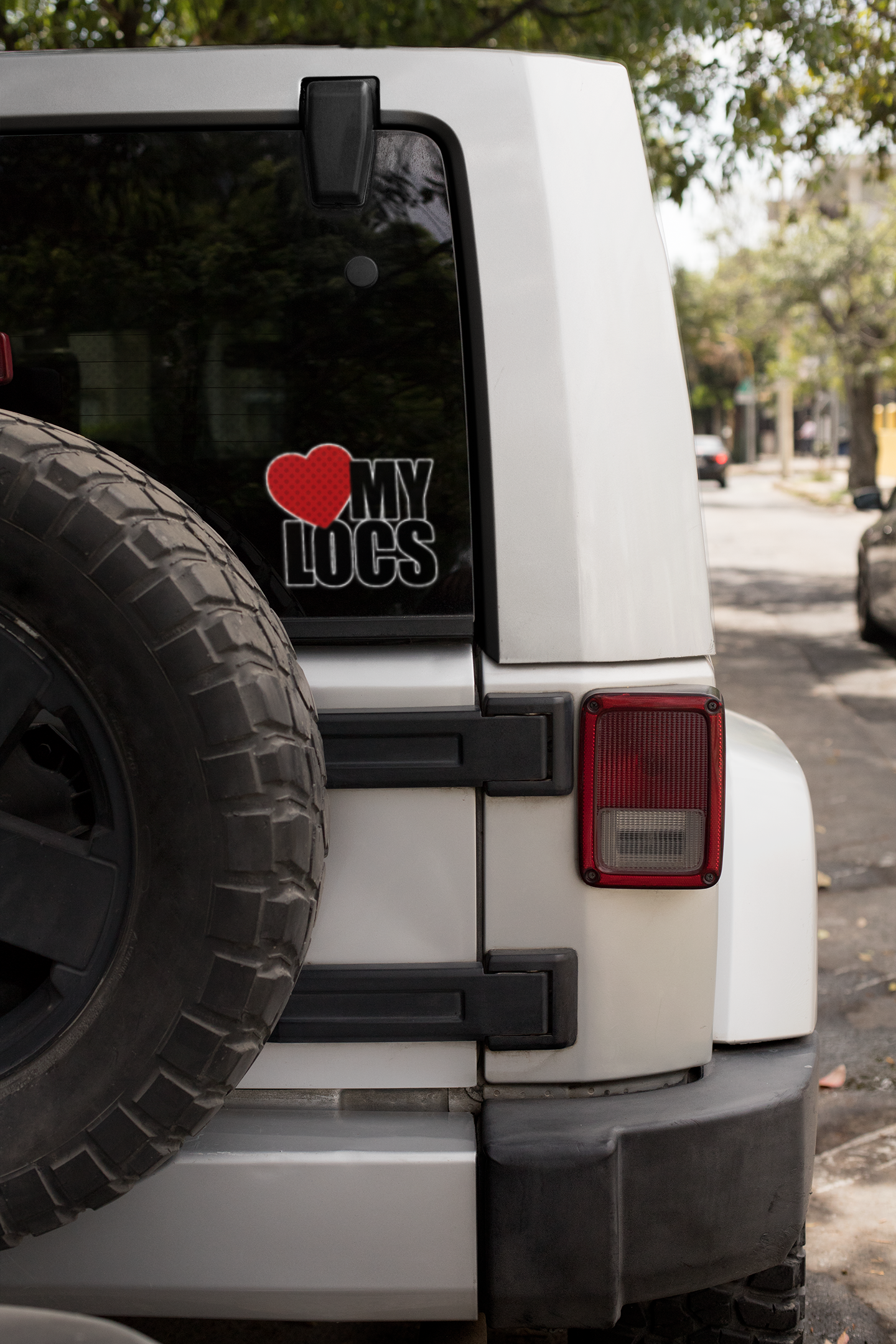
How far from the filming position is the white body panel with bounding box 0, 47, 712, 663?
5.81 ft

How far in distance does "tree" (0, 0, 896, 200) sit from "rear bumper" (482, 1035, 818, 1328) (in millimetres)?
5013

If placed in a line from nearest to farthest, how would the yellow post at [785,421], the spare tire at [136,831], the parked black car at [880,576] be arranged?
the spare tire at [136,831], the parked black car at [880,576], the yellow post at [785,421]

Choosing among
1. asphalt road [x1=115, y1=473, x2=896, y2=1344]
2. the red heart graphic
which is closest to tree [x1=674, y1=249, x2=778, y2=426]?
asphalt road [x1=115, y1=473, x2=896, y2=1344]

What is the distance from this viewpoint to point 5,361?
5.70ft

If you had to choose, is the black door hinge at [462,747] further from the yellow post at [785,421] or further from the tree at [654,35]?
the yellow post at [785,421]

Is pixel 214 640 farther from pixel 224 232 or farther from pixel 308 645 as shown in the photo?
pixel 224 232

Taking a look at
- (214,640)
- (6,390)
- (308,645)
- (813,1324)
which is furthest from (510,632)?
(813,1324)

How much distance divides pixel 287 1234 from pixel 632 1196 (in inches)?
18.8

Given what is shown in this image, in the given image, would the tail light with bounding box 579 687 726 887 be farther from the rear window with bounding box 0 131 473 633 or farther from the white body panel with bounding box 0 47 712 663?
the rear window with bounding box 0 131 473 633

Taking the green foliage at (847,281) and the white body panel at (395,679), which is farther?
the green foliage at (847,281)

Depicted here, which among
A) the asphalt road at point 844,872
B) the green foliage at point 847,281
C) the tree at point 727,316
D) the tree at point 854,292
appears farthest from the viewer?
the tree at point 727,316

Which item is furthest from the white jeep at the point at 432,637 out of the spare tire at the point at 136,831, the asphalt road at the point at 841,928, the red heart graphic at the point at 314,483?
the asphalt road at the point at 841,928

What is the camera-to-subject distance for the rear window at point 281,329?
1.80 m

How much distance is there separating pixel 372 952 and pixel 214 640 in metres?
0.56
